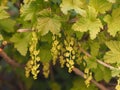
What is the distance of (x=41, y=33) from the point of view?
1.63 metres

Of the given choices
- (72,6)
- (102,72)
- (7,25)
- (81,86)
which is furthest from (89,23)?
(81,86)

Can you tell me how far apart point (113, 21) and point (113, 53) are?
16 cm

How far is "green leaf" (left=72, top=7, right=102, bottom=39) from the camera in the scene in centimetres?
156

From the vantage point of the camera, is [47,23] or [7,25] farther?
[7,25]

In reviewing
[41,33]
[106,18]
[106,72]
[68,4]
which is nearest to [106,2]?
[106,18]

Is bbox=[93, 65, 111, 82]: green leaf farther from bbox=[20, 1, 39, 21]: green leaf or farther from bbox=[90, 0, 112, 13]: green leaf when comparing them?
bbox=[20, 1, 39, 21]: green leaf

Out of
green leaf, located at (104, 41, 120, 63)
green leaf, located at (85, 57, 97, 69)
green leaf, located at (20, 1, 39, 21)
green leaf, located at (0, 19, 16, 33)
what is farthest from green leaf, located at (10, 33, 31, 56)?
green leaf, located at (104, 41, 120, 63)

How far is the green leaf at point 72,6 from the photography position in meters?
1.51

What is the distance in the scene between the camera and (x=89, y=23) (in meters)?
1.57

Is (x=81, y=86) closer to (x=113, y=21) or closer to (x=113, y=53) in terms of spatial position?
(x=113, y=53)

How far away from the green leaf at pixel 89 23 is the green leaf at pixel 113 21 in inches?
2.7

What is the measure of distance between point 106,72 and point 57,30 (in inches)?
17.6

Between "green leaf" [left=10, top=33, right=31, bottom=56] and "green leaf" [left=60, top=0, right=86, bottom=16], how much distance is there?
0.41m

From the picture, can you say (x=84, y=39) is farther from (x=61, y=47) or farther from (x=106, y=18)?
(x=106, y=18)
